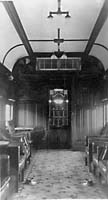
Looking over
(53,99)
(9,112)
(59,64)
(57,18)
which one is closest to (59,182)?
Result: (57,18)

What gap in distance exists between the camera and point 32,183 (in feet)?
16.7

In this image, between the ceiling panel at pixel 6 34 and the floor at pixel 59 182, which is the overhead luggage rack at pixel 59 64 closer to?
the ceiling panel at pixel 6 34

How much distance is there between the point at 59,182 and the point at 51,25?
10.9ft

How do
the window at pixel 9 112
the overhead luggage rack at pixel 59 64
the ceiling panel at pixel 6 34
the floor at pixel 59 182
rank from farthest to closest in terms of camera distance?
1. the window at pixel 9 112
2. the overhead luggage rack at pixel 59 64
3. the ceiling panel at pixel 6 34
4. the floor at pixel 59 182

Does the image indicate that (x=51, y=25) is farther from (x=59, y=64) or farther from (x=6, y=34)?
(x=59, y=64)

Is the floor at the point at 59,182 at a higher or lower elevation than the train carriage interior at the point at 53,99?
lower

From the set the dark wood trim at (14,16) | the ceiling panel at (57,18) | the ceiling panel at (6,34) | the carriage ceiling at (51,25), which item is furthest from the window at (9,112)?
the dark wood trim at (14,16)

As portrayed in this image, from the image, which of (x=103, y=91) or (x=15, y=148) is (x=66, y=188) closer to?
(x=15, y=148)

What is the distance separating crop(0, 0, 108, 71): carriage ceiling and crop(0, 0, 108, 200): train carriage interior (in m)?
0.02

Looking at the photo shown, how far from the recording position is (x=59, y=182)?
5219 mm

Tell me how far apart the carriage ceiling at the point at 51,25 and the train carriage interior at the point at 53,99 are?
0.06ft

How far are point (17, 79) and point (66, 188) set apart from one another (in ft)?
19.5

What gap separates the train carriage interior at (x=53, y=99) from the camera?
471cm

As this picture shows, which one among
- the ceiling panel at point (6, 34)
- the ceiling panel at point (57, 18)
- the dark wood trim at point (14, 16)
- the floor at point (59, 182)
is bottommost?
the floor at point (59, 182)
